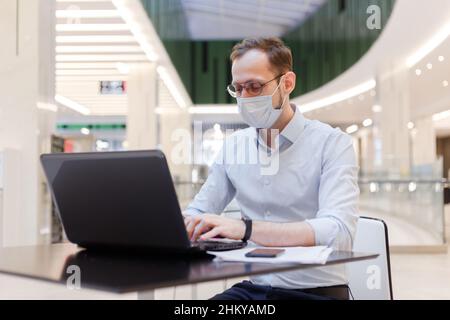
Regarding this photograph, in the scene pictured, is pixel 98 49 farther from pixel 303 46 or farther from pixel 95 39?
pixel 303 46

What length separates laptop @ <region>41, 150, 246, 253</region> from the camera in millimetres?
A: 1150

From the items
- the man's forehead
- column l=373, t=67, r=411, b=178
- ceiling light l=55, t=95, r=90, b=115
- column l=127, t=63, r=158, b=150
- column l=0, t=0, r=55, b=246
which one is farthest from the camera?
ceiling light l=55, t=95, r=90, b=115

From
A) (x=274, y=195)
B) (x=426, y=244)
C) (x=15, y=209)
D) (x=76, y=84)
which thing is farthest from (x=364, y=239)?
(x=76, y=84)

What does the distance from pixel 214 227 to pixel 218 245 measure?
5cm

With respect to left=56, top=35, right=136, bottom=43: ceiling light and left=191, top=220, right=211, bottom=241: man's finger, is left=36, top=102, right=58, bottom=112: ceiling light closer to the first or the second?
left=56, top=35, right=136, bottom=43: ceiling light

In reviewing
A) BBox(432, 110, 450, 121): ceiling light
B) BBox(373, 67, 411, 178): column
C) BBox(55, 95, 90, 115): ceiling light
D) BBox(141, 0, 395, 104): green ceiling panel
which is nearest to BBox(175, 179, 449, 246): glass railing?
BBox(373, 67, 411, 178): column

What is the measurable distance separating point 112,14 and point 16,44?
300 cm

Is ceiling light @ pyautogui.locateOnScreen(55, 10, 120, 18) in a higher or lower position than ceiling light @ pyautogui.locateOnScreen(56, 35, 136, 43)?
higher

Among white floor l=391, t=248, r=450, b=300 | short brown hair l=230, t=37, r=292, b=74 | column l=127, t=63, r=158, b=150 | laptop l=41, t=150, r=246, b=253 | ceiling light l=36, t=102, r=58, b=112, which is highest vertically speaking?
column l=127, t=63, r=158, b=150

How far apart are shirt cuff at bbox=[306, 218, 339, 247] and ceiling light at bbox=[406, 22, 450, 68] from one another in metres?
8.82

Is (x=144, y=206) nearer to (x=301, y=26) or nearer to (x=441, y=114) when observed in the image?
(x=301, y=26)

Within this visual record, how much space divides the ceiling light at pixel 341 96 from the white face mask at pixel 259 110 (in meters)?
13.6

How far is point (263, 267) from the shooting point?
1094 mm

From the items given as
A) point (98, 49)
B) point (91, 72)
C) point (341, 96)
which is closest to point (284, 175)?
point (98, 49)
